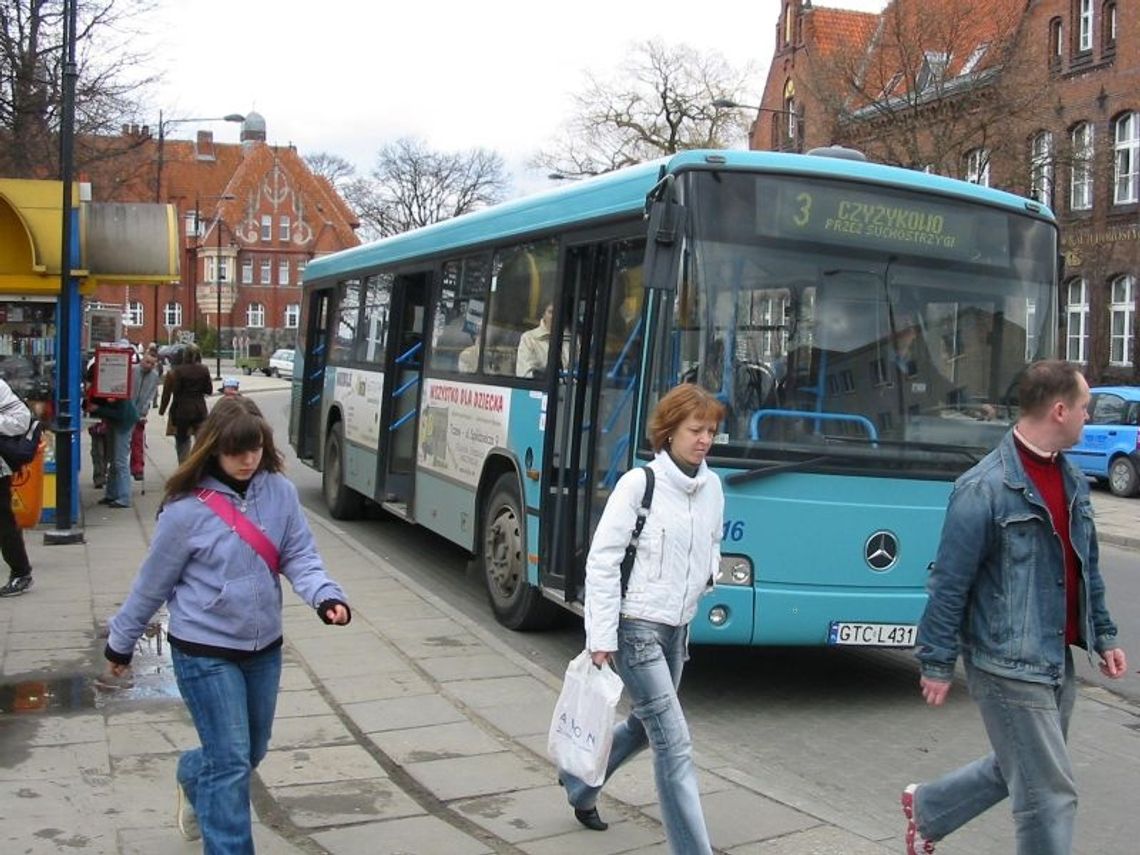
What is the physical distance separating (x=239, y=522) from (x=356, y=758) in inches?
86.1

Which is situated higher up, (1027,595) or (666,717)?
(1027,595)

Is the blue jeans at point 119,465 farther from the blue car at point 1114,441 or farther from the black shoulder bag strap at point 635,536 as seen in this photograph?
the blue car at point 1114,441

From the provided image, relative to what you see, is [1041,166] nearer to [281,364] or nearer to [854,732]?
[854,732]

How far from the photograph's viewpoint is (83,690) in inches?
277

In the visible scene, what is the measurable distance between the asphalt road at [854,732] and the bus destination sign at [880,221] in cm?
263

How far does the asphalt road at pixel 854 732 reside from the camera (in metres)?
5.55

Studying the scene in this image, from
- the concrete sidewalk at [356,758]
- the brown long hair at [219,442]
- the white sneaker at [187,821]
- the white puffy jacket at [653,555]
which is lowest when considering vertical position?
the concrete sidewalk at [356,758]

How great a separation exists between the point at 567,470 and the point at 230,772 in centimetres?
420

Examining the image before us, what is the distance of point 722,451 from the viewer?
22.5 ft

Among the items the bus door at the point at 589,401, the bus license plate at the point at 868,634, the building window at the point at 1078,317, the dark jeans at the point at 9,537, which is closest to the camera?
the bus license plate at the point at 868,634

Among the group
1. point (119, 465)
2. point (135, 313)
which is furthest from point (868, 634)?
point (135, 313)

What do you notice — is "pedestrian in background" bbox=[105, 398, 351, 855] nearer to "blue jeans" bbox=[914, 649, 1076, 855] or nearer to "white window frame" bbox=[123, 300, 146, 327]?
"blue jeans" bbox=[914, 649, 1076, 855]

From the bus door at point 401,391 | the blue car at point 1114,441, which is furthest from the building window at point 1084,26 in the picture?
the bus door at point 401,391

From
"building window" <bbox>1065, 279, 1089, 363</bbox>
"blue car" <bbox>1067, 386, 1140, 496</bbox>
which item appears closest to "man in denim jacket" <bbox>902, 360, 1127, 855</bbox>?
"blue car" <bbox>1067, 386, 1140, 496</bbox>
